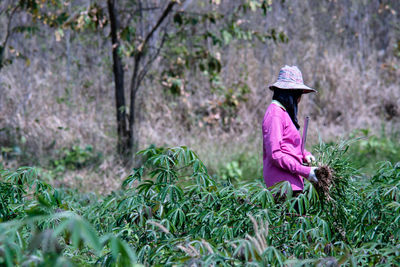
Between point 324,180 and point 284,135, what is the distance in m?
0.74

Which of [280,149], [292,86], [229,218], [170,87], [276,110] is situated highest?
[292,86]

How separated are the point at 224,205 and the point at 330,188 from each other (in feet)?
2.08

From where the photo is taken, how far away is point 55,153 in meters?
8.45

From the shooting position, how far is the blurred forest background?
752cm

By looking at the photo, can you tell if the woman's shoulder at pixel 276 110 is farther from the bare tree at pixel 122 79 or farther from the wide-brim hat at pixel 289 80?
the bare tree at pixel 122 79

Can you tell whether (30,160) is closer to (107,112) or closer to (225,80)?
(107,112)

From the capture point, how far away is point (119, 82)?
7598mm

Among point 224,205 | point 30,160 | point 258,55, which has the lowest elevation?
point 30,160

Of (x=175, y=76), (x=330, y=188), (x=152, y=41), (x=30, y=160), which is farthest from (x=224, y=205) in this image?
(x=152, y=41)

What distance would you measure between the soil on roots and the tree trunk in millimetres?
5002

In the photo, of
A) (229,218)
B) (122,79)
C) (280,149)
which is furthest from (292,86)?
(122,79)

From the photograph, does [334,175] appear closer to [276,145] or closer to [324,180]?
[324,180]

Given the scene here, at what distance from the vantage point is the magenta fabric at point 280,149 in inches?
132

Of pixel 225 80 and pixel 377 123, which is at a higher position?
pixel 225 80
